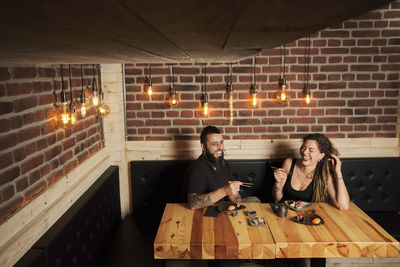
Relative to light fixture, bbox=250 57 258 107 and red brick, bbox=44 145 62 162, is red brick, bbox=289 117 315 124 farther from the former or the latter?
red brick, bbox=44 145 62 162

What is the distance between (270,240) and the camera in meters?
1.83

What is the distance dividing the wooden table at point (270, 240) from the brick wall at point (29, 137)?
0.78 metres

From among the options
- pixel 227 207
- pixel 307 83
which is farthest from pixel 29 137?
pixel 307 83

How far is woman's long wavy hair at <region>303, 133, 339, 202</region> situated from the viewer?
2.54 metres

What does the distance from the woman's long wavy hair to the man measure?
0.66 metres

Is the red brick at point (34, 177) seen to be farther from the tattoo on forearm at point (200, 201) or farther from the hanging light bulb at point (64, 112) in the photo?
the tattoo on forearm at point (200, 201)

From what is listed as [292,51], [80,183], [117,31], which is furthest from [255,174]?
[117,31]

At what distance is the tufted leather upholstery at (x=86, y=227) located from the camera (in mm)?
1646

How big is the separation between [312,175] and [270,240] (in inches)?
39.3

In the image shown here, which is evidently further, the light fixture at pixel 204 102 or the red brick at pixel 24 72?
the light fixture at pixel 204 102

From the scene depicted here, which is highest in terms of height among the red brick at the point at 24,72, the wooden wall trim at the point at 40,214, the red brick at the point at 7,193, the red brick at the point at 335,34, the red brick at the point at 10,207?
the red brick at the point at 335,34

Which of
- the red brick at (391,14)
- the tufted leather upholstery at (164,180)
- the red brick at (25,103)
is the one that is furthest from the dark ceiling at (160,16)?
the red brick at (391,14)

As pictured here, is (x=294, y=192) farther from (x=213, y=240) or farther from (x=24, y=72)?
(x=24, y=72)

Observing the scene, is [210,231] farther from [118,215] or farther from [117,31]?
[117,31]
